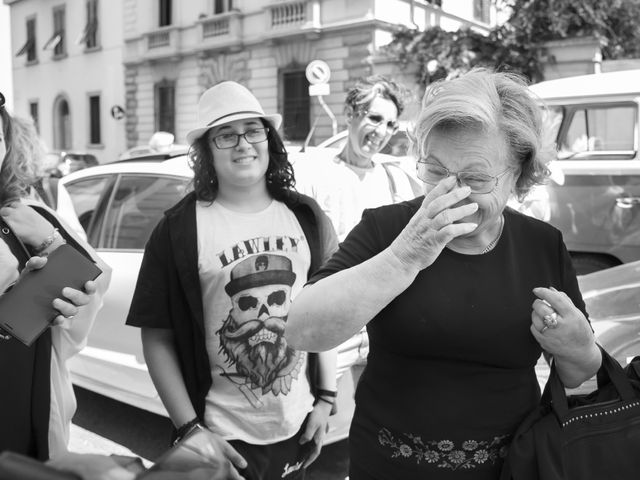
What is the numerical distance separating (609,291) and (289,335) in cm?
220

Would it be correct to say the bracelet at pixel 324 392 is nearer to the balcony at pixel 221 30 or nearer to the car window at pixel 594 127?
the car window at pixel 594 127

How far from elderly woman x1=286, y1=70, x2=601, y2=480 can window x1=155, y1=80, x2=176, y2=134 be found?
26436mm

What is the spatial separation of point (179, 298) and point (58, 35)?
3504 cm

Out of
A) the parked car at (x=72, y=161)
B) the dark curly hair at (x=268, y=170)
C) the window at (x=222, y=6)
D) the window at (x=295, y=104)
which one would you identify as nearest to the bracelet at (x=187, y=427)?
the dark curly hair at (x=268, y=170)

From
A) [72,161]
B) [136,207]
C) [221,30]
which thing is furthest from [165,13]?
[136,207]

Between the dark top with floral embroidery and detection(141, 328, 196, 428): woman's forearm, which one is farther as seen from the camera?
detection(141, 328, 196, 428): woman's forearm

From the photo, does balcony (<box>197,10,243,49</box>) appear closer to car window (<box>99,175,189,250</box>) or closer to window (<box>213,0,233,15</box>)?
window (<box>213,0,233,15</box>)

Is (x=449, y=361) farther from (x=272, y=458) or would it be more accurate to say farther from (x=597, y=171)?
(x=597, y=171)

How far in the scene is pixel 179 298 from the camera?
194 centimetres

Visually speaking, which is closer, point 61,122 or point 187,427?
point 187,427

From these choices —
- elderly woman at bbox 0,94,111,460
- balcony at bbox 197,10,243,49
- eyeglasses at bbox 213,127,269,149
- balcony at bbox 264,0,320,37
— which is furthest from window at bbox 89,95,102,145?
elderly woman at bbox 0,94,111,460

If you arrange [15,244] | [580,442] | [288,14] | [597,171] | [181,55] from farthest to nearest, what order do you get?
[181,55] → [288,14] → [597,171] → [15,244] → [580,442]

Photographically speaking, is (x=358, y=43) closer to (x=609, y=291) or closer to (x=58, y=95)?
(x=609, y=291)

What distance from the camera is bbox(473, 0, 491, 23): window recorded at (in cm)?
2366
